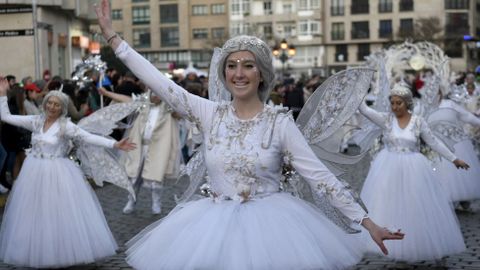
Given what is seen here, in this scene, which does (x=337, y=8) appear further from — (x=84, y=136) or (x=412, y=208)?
(x=84, y=136)

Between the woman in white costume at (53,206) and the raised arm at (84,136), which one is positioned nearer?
the woman in white costume at (53,206)

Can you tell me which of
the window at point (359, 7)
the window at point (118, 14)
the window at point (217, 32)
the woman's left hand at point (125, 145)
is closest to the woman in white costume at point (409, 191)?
the woman's left hand at point (125, 145)

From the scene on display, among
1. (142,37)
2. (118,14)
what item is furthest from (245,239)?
(118,14)

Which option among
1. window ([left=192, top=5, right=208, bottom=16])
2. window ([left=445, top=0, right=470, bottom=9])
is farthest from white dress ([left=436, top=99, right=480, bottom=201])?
window ([left=192, top=5, right=208, bottom=16])

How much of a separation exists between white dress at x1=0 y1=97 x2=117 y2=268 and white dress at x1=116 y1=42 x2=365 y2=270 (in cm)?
337

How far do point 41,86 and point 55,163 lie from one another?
6665 millimetres

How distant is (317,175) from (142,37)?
7639 cm

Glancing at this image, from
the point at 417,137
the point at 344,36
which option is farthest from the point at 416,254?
the point at 344,36

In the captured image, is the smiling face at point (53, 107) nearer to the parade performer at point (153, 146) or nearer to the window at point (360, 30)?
the parade performer at point (153, 146)

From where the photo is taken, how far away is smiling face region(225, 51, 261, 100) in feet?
14.8

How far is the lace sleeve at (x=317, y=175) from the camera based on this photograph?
4445mm

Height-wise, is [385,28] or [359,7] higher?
[359,7]

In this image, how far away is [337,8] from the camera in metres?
80.0

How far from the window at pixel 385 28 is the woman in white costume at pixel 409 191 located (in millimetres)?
69850
